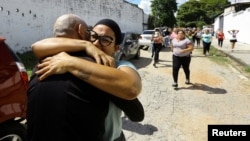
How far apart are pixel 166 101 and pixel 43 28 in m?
11.7

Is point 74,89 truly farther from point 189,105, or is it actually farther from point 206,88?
point 206,88

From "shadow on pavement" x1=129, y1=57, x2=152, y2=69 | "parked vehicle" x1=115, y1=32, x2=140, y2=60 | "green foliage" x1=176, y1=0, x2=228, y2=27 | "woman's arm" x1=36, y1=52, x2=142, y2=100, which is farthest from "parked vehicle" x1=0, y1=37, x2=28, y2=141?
"green foliage" x1=176, y1=0, x2=228, y2=27

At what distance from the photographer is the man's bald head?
6.72 ft

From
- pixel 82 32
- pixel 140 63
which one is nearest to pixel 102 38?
pixel 82 32

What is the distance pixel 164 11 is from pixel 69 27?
7487 cm

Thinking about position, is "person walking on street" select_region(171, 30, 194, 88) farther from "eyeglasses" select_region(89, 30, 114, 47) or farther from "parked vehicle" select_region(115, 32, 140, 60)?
"eyeglasses" select_region(89, 30, 114, 47)

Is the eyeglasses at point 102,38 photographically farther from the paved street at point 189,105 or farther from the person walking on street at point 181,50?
the person walking on street at point 181,50

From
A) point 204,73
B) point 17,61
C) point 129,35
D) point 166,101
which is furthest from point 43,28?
point 17,61

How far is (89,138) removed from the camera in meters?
1.89

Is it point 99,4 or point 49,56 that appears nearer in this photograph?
point 49,56

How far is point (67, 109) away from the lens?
1825mm

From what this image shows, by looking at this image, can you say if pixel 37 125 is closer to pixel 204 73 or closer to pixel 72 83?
pixel 72 83

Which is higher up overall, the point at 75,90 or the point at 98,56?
the point at 98,56

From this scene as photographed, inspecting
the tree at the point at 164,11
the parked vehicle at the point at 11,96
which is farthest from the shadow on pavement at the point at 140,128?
the tree at the point at 164,11
